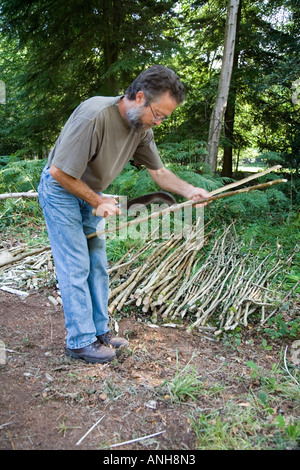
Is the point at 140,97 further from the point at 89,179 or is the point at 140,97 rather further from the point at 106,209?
the point at 106,209

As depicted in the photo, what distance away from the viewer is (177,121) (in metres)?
8.91

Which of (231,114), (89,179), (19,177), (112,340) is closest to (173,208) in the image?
(89,179)

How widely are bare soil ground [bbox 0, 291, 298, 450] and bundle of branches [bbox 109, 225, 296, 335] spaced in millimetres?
208

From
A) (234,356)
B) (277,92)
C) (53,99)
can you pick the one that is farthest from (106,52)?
(234,356)

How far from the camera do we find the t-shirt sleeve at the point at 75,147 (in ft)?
5.71

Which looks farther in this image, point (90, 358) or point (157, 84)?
point (90, 358)

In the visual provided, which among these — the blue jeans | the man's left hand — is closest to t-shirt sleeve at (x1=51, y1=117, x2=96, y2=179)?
the blue jeans

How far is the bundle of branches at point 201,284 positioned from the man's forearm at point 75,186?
1200mm

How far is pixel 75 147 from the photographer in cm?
174

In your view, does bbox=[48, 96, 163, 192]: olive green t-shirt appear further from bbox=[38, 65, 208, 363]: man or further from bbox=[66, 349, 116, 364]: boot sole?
bbox=[66, 349, 116, 364]: boot sole

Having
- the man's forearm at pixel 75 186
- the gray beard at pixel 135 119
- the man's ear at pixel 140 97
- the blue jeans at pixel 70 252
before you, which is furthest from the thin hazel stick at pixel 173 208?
the man's ear at pixel 140 97

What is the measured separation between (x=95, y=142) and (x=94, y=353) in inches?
51.8

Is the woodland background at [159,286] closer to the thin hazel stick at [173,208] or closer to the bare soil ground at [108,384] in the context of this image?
the bare soil ground at [108,384]
